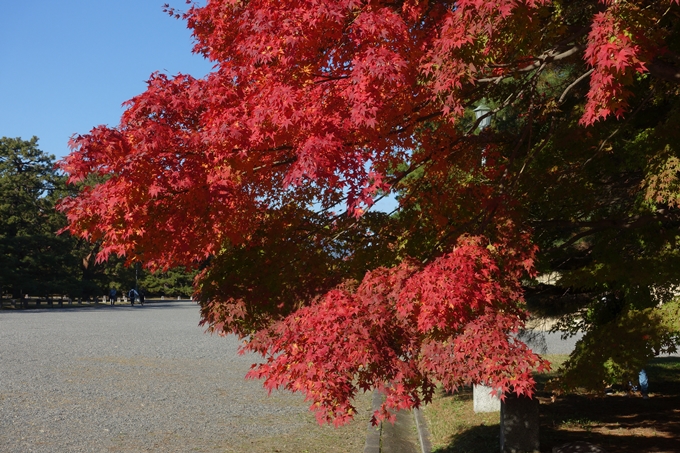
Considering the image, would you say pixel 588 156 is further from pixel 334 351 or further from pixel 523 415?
pixel 334 351

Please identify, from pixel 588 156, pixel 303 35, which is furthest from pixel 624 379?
pixel 303 35

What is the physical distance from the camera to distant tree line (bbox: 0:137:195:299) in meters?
45.4

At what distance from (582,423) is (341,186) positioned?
664 cm

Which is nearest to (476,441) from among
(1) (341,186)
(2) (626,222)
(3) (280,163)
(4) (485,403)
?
(4) (485,403)

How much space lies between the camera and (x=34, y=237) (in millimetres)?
45969

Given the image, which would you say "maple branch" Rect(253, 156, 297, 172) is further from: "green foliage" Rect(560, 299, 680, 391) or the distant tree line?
the distant tree line

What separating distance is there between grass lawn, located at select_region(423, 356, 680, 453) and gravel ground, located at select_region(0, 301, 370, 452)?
4.12 feet

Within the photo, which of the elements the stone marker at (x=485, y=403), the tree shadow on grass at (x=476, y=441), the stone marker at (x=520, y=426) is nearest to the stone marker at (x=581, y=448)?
the stone marker at (x=520, y=426)

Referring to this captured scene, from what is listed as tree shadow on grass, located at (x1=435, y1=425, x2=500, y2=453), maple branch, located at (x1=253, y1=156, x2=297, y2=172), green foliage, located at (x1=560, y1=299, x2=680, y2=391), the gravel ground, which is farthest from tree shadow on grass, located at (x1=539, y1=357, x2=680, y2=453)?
maple branch, located at (x1=253, y1=156, x2=297, y2=172)

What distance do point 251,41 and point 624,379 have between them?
4.55m

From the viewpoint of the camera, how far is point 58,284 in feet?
156

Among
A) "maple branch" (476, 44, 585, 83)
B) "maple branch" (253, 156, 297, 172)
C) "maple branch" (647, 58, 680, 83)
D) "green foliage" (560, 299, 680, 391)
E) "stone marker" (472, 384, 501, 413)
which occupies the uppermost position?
"maple branch" (476, 44, 585, 83)

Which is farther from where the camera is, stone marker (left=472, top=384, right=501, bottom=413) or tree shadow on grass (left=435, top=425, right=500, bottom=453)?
stone marker (left=472, top=384, right=501, bottom=413)

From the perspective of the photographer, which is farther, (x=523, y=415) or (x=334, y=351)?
(x=523, y=415)
